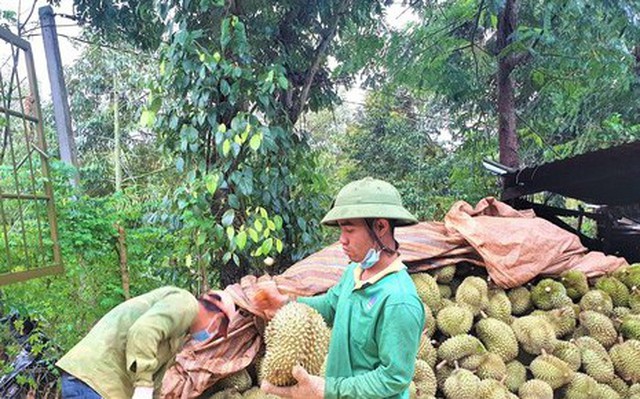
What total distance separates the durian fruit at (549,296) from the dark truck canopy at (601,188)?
3.26 feet

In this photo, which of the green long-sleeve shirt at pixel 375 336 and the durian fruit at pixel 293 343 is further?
the durian fruit at pixel 293 343

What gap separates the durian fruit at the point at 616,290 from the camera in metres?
3.21

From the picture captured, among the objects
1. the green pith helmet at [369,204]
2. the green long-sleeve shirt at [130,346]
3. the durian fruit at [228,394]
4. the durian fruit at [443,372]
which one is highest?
the green pith helmet at [369,204]

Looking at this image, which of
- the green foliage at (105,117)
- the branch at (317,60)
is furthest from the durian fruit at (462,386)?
the green foliage at (105,117)

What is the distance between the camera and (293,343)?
60.7 inches

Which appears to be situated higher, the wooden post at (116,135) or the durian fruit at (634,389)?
the wooden post at (116,135)

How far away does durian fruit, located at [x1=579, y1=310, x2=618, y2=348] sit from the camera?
9.69 ft

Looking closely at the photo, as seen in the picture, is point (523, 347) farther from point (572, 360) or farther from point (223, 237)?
point (223, 237)

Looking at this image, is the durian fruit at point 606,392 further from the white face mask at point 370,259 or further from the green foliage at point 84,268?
the green foliage at point 84,268

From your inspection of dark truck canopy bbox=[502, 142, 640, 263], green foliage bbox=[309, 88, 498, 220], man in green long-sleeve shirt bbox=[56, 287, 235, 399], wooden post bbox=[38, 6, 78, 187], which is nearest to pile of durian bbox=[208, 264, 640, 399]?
man in green long-sleeve shirt bbox=[56, 287, 235, 399]

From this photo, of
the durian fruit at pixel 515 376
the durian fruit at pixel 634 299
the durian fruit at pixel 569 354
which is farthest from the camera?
the durian fruit at pixel 634 299

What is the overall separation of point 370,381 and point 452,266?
6.20 feet

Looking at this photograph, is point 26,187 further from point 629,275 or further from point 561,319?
point 629,275

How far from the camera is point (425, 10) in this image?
584 cm
